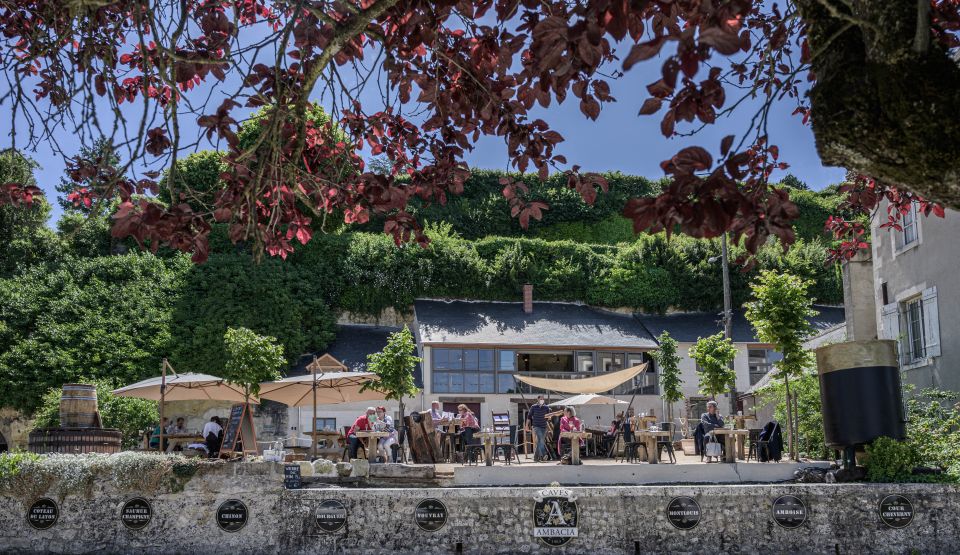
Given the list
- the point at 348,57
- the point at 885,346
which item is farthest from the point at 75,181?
the point at 885,346

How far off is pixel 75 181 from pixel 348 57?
5.94ft

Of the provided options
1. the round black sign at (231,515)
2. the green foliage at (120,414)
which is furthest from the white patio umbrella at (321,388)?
the green foliage at (120,414)

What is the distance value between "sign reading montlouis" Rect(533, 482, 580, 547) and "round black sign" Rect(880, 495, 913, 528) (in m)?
4.07

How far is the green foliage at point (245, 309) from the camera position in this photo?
26.0 metres

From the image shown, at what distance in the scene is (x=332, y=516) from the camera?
11.6 m

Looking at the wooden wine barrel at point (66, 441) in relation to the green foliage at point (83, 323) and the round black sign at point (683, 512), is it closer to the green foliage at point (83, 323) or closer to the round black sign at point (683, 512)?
the round black sign at point (683, 512)

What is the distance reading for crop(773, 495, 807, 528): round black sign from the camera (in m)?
11.4

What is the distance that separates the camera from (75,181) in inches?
194

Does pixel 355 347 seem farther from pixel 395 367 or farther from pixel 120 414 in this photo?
pixel 395 367

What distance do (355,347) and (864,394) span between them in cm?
1910

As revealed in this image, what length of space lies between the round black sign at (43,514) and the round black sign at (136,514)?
0.92m

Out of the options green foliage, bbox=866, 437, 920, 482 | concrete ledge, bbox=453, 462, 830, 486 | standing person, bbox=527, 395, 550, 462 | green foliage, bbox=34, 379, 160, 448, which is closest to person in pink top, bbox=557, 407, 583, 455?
standing person, bbox=527, 395, 550, 462

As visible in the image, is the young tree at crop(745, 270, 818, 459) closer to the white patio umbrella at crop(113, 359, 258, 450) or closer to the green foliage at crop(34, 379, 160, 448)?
the white patio umbrella at crop(113, 359, 258, 450)

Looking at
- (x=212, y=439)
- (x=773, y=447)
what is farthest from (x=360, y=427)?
(x=773, y=447)
